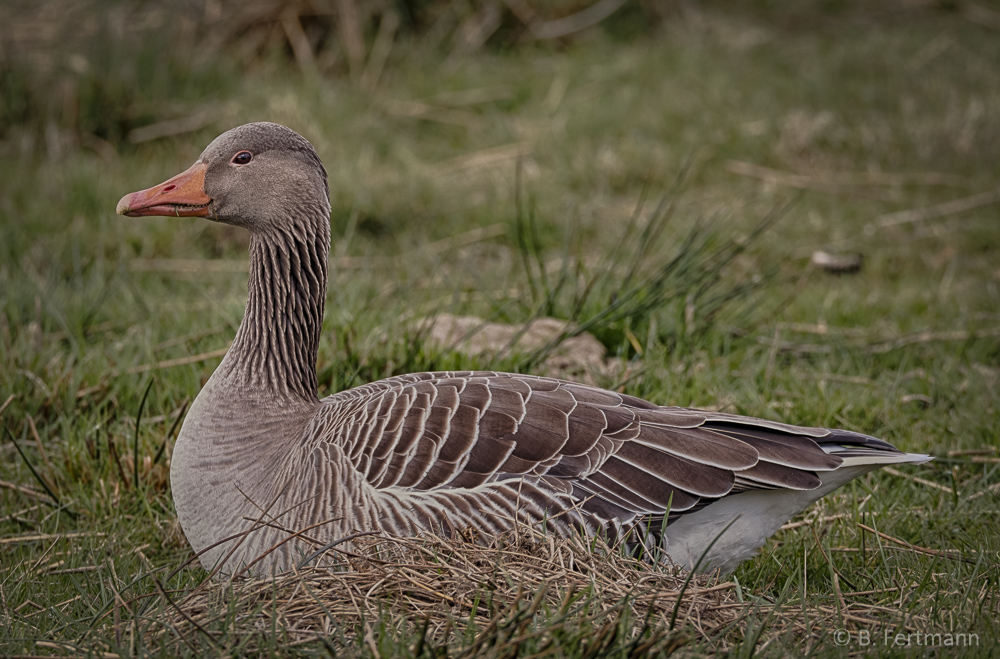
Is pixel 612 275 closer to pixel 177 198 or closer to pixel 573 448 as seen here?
pixel 573 448

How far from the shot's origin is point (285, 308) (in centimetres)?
394

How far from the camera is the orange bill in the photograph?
371cm

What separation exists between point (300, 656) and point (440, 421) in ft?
3.44

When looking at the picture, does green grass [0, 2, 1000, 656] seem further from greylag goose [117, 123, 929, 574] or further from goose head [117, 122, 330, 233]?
goose head [117, 122, 330, 233]

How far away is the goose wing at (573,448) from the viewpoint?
3.36 m

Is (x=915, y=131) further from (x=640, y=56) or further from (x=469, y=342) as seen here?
(x=469, y=342)

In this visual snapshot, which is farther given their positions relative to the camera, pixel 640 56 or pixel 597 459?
pixel 640 56

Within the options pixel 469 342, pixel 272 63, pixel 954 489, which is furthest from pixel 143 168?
pixel 954 489

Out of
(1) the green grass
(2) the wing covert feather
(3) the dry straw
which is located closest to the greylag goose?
(2) the wing covert feather

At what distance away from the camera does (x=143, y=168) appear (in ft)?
26.0

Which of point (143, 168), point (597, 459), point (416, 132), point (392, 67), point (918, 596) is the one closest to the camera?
point (918, 596)

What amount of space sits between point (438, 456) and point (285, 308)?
3.47 ft

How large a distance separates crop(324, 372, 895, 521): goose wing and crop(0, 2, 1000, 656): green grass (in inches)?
17.7

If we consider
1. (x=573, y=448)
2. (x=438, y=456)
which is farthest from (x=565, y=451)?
(x=438, y=456)
